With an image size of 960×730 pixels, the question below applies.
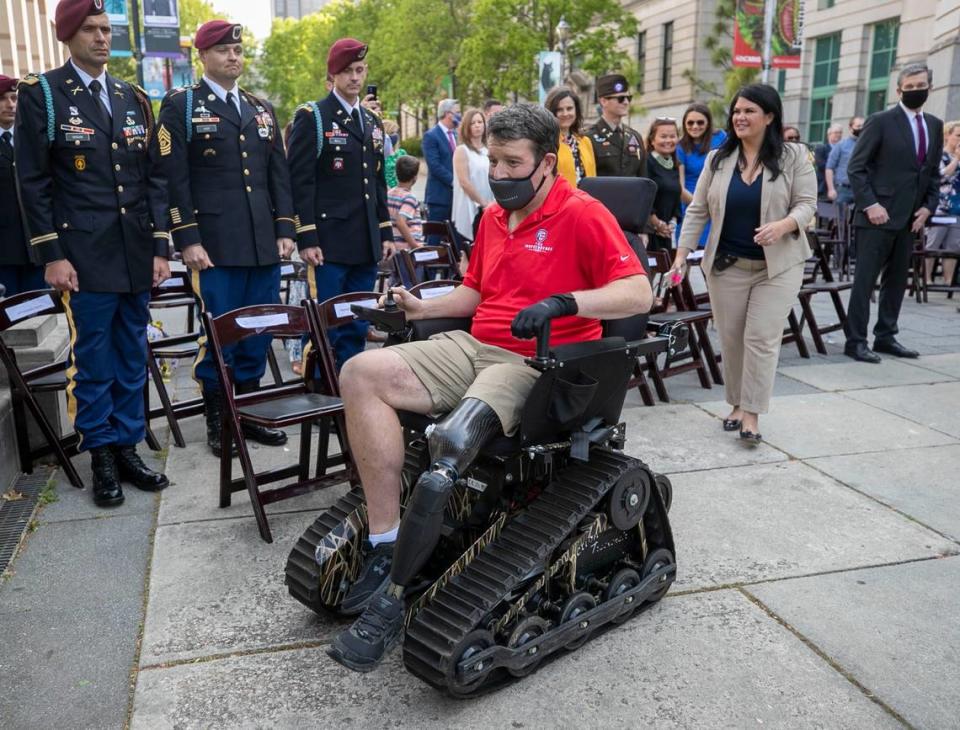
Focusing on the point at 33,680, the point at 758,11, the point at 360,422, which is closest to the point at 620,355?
the point at 360,422

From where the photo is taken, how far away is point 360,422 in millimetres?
3109

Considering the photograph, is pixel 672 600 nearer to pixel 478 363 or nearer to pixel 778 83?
pixel 478 363

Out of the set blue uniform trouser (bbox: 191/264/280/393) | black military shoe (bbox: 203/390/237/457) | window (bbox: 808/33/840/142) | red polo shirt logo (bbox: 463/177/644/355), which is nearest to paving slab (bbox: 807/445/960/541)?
red polo shirt logo (bbox: 463/177/644/355)

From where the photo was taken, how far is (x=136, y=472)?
4.62 m

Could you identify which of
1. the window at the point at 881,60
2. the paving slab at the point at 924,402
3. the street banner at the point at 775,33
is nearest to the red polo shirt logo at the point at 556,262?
the paving slab at the point at 924,402

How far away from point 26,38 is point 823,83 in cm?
2372

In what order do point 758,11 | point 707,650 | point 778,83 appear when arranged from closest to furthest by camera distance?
point 707,650 < point 758,11 < point 778,83

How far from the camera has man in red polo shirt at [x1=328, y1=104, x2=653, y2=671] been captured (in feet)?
9.34

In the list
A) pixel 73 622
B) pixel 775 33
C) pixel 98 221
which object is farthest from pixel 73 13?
pixel 775 33

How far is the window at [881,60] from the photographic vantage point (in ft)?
84.9

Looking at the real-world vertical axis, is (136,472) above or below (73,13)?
below

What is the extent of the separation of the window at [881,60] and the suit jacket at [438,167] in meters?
20.6

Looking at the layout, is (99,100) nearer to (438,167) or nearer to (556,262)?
(556,262)

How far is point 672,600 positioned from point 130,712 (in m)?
1.94
